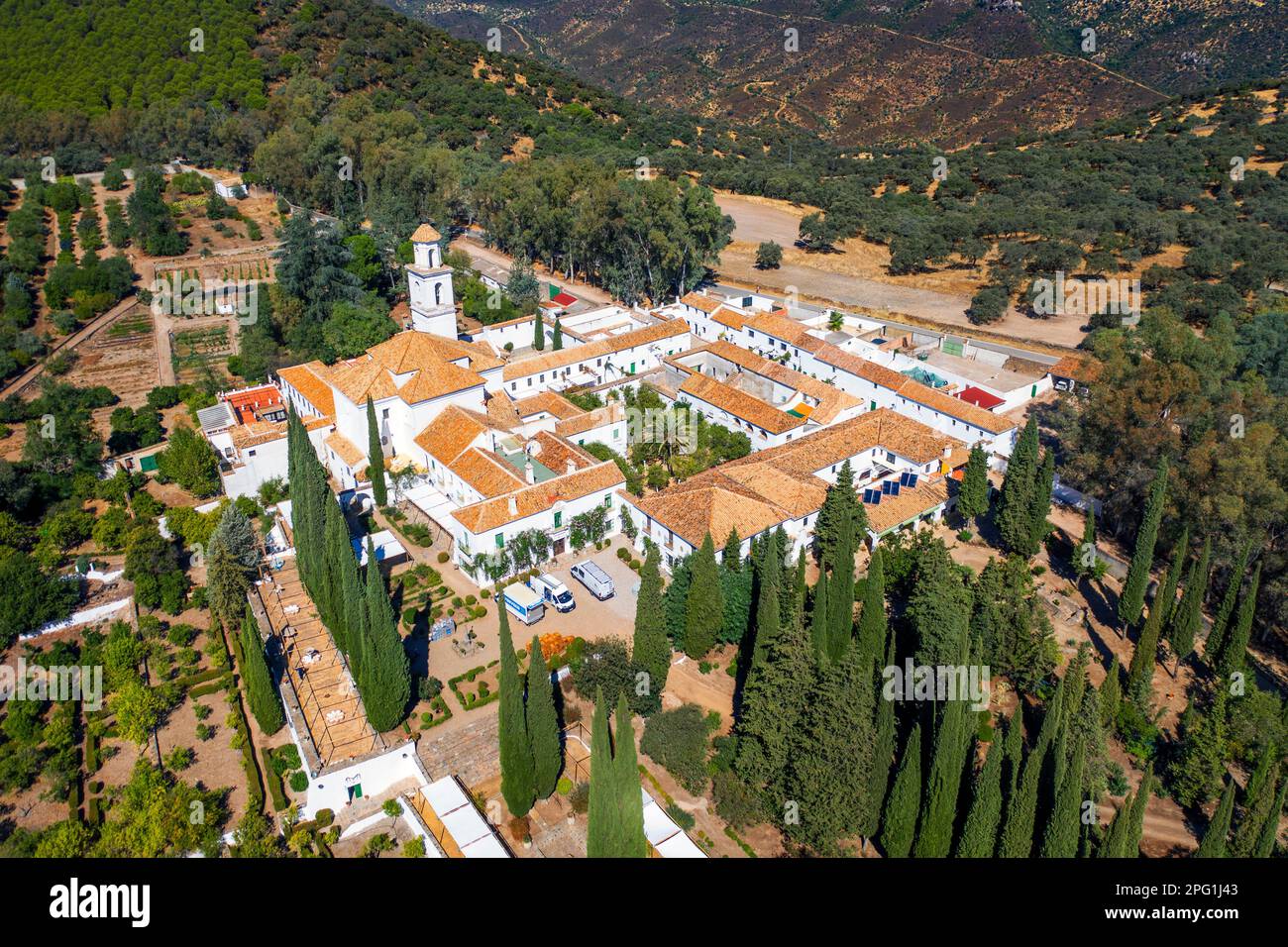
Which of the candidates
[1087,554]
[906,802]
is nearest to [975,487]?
[1087,554]

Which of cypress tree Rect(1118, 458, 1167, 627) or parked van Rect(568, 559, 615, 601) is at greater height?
cypress tree Rect(1118, 458, 1167, 627)

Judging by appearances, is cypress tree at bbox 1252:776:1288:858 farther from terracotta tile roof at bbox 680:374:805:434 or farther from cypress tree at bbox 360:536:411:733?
terracotta tile roof at bbox 680:374:805:434

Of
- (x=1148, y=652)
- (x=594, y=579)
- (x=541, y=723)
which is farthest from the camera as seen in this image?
(x=594, y=579)

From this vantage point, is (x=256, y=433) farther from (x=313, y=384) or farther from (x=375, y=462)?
(x=375, y=462)

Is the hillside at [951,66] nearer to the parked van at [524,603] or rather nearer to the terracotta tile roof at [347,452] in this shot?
the terracotta tile roof at [347,452]

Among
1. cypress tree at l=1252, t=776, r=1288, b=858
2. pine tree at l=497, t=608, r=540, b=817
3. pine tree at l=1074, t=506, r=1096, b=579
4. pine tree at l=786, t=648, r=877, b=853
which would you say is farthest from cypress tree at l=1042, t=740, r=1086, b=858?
pine tree at l=1074, t=506, r=1096, b=579

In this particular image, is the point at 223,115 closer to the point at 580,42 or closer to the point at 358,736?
the point at 358,736
